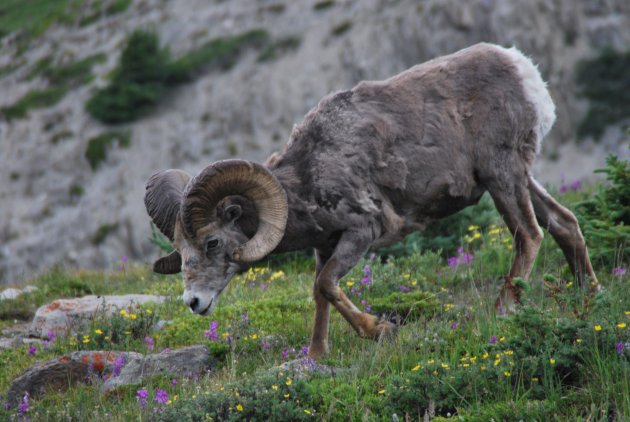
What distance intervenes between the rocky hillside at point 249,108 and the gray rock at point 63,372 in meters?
31.6

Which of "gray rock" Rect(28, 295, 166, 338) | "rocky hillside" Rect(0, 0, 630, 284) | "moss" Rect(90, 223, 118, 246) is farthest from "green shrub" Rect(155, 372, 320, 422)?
"moss" Rect(90, 223, 118, 246)

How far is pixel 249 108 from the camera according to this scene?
142 feet

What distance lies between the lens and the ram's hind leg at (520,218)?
7805 mm

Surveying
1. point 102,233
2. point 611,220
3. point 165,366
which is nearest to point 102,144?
point 102,233

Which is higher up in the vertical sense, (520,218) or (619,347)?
(619,347)

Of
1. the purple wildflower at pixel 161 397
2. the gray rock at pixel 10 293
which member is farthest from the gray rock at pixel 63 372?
the gray rock at pixel 10 293

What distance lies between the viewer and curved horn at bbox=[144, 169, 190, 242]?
23.5ft

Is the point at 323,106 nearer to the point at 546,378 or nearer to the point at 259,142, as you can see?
the point at 546,378

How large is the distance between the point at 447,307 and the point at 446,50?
36017mm

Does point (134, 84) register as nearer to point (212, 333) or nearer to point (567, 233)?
point (212, 333)

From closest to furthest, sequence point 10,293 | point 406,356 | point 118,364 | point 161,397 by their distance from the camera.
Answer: point 161,397 < point 406,356 < point 118,364 < point 10,293

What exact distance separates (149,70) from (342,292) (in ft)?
132

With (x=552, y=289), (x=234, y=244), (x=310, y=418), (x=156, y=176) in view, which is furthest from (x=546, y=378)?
(x=156, y=176)

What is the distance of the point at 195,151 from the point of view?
138 ft
